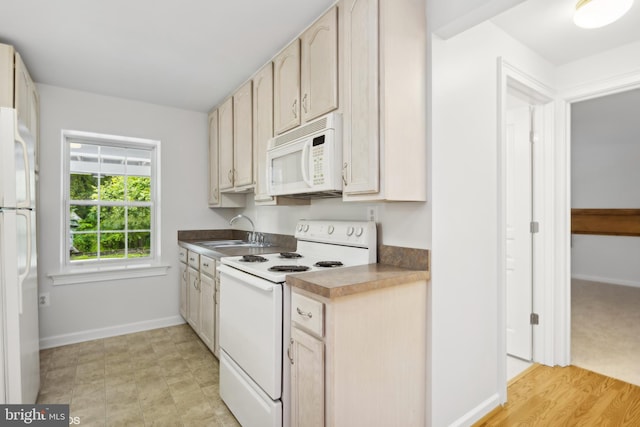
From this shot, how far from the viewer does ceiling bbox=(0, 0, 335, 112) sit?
1889 millimetres

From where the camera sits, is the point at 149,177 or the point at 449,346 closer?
the point at 449,346

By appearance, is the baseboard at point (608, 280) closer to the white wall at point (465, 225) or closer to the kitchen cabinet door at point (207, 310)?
the white wall at point (465, 225)

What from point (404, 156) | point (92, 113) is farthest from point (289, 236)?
point (92, 113)

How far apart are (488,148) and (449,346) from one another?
3.87 feet

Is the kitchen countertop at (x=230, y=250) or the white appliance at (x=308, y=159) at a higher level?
the white appliance at (x=308, y=159)

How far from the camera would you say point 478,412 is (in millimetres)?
1925

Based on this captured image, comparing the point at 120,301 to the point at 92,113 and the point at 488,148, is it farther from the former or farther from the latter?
the point at 488,148

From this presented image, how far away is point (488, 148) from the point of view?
201 cm

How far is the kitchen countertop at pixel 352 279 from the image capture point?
4.39ft

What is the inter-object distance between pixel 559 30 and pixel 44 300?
180 inches

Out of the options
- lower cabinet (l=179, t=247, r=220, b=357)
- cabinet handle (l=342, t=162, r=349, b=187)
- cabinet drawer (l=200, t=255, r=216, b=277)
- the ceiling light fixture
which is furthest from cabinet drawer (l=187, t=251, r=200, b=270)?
the ceiling light fixture

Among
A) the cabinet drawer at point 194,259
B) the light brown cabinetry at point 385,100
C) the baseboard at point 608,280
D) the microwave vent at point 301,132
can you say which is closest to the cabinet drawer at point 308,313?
the light brown cabinetry at point 385,100

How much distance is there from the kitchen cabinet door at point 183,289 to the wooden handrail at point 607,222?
251 inches

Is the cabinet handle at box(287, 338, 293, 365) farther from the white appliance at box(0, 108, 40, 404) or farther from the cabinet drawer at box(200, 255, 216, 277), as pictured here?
the white appliance at box(0, 108, 40, 404)
